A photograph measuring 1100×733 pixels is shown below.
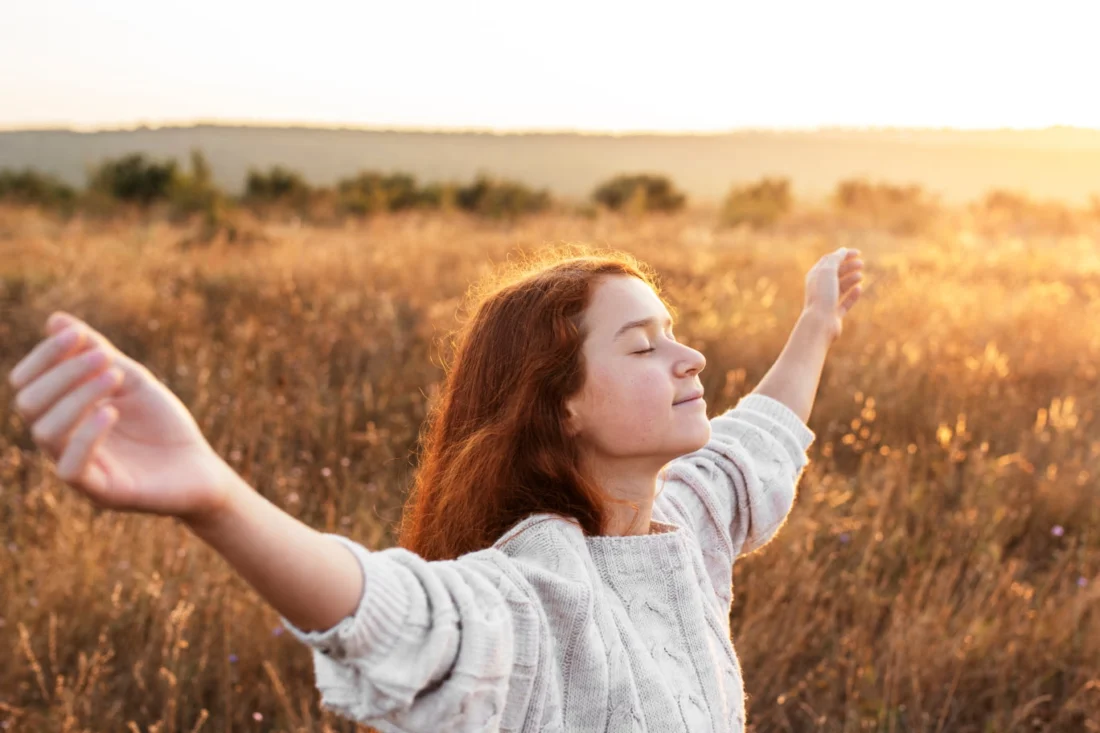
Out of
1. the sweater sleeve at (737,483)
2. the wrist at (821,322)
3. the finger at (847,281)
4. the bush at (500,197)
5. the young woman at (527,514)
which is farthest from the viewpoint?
the bush at (500,197)

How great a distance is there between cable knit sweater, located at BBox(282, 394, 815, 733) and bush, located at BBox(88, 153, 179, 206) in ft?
53.6

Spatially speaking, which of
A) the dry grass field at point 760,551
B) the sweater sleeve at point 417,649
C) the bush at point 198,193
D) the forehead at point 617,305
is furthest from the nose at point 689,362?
the bush at point 198,193

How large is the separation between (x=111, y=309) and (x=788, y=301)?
4.23 meters

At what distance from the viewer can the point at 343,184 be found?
68.7ft

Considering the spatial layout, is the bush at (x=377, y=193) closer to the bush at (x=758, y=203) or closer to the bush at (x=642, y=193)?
the bush at (x=642, y=193)

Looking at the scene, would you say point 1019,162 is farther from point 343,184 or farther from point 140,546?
point 140,546

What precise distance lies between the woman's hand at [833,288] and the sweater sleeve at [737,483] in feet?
1.10

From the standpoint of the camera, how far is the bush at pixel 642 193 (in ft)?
67.7

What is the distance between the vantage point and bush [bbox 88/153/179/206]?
671 inches

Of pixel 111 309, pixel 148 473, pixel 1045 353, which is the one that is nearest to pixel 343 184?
pixel 111 309

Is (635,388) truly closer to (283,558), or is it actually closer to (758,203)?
(283,558)

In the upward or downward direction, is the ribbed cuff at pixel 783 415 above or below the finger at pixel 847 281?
below

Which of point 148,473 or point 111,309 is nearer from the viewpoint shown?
point 148,473

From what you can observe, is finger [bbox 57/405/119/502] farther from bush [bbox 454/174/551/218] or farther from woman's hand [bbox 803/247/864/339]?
bush [bbox 454/174/551/218]
